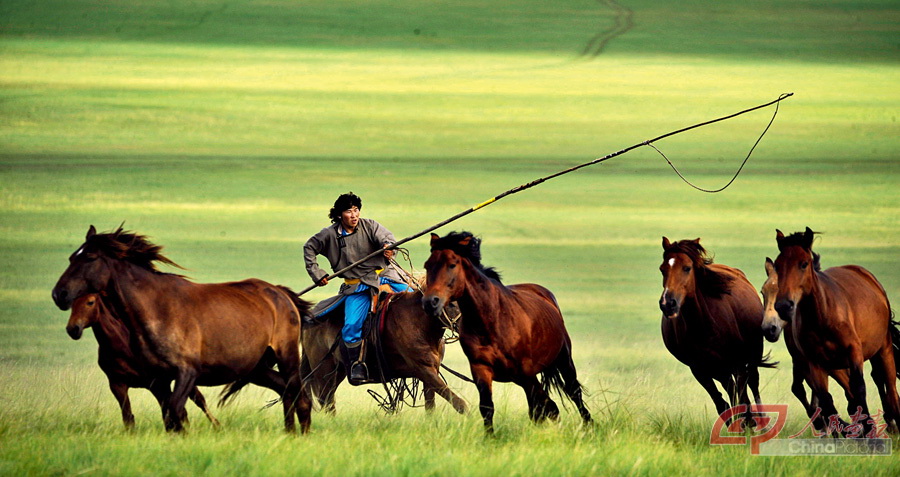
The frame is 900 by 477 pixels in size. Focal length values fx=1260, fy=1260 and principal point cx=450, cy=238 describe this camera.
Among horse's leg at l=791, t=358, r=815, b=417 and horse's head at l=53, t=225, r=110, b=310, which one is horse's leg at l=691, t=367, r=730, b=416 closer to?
horse's leg at l=791, t=358, r=815, b=417

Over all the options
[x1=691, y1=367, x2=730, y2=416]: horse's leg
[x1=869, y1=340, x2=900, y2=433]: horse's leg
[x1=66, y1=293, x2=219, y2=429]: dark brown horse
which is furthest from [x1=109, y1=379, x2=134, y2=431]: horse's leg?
[x1=869, y1=340, x2=900, y2=433]: horse's leg

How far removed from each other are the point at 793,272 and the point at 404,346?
316 cm

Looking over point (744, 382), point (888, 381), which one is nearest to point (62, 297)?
point (744, 382)

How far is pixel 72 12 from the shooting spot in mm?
62125

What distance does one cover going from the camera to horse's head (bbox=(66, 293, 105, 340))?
26.5 feet

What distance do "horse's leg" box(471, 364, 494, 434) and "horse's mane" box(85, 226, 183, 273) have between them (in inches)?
89.0

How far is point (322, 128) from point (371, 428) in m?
36.2

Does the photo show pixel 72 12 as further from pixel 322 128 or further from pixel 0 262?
pixel 0 262

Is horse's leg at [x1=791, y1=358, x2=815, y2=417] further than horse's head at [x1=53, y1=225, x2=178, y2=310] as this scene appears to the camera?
Yes

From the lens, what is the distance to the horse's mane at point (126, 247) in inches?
324

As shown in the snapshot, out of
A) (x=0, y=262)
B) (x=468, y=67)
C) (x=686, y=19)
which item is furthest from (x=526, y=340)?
(x=686, y=19)

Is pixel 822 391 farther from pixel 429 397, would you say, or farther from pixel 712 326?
pixel 429 397

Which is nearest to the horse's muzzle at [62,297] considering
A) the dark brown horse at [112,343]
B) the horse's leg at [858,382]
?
the dark brown horse at [112,343]

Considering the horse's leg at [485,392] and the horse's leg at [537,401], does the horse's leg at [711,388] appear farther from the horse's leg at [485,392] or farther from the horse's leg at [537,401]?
the horse's leg at [485,392]
